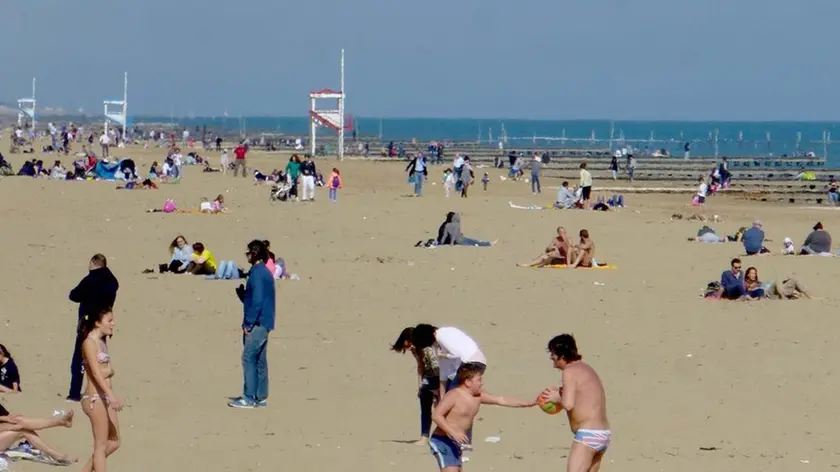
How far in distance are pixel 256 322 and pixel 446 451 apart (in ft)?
13.5

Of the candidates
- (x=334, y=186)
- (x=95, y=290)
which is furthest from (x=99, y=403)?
(x=334, y=186)

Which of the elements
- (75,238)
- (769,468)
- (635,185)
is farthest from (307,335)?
(635,185)

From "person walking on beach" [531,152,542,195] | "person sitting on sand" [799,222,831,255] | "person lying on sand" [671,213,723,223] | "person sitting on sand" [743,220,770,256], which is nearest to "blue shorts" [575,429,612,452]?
"person sitting on sand" [743,220,770,256]

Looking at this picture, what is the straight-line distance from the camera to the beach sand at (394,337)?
11.0 meters

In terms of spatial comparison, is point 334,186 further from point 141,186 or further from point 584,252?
point 584,252

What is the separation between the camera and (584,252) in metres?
23.0

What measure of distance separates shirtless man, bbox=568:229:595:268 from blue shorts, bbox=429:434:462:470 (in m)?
15.0

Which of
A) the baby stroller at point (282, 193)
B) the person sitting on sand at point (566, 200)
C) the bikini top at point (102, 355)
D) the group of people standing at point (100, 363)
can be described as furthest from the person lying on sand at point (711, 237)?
the bikini top at point (102, 355)

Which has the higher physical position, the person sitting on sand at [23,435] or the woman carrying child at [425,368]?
the woman carrying child at [425,368]

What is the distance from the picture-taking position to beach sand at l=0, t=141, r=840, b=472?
10969 mm

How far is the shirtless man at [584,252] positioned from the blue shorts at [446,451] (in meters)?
15.0

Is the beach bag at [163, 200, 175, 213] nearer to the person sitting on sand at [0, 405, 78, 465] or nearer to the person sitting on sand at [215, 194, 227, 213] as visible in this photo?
the person sitting on sand at [215, 194, 227, 213]

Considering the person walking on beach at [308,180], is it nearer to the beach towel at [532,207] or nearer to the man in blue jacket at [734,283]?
the beach towel at [532,207]

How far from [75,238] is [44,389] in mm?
13693
